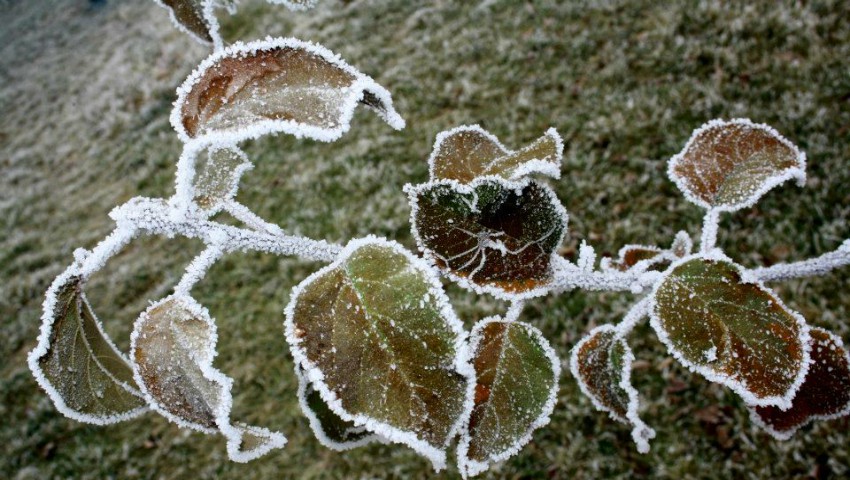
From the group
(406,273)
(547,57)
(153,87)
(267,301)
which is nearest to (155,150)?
(153,87)

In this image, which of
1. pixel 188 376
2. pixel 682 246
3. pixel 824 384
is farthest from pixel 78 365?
pixel 824 384

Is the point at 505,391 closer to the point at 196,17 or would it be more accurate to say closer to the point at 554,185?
the point at 196,17

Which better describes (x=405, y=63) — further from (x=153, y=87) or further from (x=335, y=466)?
A: (x=335, y=466)

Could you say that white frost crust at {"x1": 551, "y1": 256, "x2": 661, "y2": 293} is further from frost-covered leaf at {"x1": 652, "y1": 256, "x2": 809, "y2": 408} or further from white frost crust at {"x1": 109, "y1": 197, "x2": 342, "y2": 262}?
white frost crust at {"x1": 109, "y1": 197, "x2": 342, "y2": 262}

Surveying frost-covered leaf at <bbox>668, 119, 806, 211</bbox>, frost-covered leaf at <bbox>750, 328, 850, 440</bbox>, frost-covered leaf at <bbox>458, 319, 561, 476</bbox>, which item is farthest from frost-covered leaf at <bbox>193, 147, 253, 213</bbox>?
frost-covered leaf at <bbox>750, 328, 850, 440</bbox>

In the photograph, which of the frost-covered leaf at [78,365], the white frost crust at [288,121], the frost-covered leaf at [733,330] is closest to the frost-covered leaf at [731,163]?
the frost-covered leaf at [733,330]

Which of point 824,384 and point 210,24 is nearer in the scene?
point 210,24

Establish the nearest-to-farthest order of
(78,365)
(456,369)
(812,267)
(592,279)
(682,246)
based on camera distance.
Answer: (456,369)
(78,365)
(592,279)
(812,267)
(682,246)
